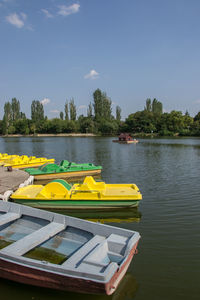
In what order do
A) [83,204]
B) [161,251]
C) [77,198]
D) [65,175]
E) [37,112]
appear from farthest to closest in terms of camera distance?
[37,112] < [65,175] < [83,204] < [77,198] < [161,251]

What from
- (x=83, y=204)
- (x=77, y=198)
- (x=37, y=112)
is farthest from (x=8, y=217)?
(x=37, y=112)

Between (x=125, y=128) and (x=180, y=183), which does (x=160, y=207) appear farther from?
(x=125, y=128)

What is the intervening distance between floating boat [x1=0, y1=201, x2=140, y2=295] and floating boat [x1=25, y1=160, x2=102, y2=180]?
9695 millimetres

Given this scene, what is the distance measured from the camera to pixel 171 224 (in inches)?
389

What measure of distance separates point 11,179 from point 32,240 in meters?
10.1

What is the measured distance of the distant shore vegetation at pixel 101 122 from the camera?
354ft

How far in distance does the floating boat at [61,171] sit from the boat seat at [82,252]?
1243 centimetres

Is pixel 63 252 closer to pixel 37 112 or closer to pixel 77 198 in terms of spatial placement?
pixel 77 198

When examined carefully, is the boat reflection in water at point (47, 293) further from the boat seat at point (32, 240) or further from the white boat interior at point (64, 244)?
the boat seat at point (32, 240)

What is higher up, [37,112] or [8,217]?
[37,112]

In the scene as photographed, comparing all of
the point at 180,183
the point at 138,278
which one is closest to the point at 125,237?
the point at 138,278

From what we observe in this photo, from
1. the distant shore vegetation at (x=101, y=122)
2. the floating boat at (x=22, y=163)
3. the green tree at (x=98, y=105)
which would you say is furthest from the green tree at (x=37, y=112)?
the floating boat at (x=22, y=163)

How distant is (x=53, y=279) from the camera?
5078mm

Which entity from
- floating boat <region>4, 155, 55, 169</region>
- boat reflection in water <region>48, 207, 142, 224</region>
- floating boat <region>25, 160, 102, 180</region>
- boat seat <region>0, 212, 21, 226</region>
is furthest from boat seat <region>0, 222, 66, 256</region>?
floating boat <region>4, 155, 55, 169</region>
